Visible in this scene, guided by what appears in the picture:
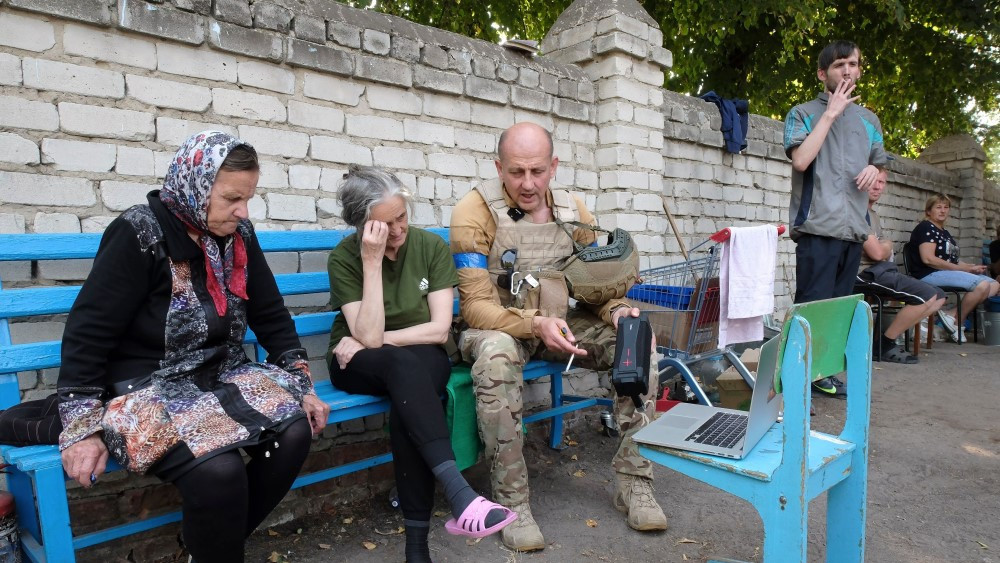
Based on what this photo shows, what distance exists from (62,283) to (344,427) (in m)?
1.42

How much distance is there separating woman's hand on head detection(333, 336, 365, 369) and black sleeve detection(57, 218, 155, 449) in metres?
0.83

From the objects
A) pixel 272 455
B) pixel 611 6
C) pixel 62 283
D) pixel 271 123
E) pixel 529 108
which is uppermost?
pixel 611 6

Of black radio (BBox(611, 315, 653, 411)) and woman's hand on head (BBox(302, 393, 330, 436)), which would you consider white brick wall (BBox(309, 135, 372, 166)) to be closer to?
woman's hand on head (BBox(302, 393, 330, 436))

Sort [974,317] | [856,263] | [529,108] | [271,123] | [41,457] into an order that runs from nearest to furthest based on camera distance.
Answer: [41,457] → [271,123] → [529,108] → [856,263] → [974,317]

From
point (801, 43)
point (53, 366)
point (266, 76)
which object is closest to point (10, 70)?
point (266, 76)

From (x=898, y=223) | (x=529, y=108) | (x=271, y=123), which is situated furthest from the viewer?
(x=898, y=223)

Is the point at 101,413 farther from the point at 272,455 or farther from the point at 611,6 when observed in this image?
the point at 611,6

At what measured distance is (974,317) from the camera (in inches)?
332

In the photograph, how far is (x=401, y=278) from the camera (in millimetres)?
3018

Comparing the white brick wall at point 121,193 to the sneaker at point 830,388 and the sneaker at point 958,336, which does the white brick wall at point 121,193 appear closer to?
the sneaker at point 830,388

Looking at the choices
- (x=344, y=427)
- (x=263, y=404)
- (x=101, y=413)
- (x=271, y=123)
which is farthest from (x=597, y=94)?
(x=101, y=413)

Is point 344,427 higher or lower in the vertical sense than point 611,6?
lower

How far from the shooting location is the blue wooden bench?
1.99m

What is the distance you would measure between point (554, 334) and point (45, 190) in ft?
6.95
